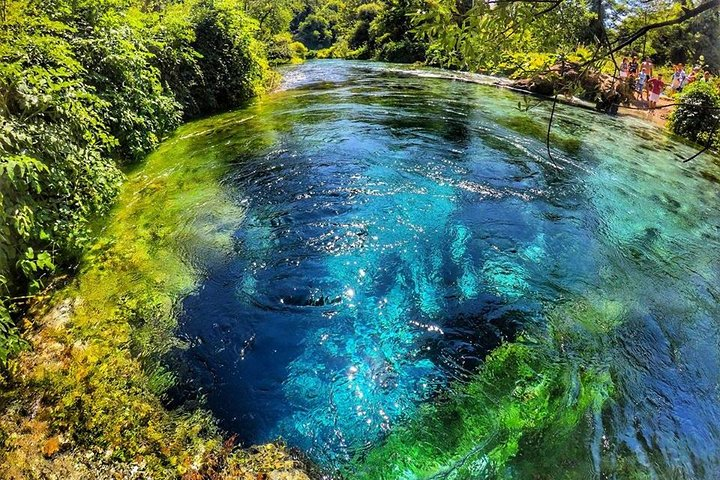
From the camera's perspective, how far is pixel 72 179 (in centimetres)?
609

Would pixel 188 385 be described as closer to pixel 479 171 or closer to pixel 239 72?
pixel 479 171

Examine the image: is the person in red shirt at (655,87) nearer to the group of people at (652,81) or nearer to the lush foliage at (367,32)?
the group of people at (652,81)

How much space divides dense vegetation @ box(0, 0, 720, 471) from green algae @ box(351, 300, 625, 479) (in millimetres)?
82

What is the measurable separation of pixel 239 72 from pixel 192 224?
10.8m

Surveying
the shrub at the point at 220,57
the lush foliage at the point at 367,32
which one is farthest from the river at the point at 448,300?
the lush foliage at the point at 367,32

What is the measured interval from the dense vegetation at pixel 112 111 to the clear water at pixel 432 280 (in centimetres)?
46

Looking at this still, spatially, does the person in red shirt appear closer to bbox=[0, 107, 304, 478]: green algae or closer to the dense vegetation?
the dense vegetation

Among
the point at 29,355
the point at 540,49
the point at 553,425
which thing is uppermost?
the point at 540,49

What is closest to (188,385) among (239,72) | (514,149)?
(514,149)

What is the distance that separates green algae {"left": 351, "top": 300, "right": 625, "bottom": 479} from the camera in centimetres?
334

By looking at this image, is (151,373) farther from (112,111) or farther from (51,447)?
(112,111)

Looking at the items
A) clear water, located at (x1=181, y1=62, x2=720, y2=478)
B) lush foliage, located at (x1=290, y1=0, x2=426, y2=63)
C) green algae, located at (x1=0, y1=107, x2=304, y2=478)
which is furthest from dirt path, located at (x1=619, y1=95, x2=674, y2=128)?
green algae, located at (x1=0, y1=107, x2=304, y2=478)

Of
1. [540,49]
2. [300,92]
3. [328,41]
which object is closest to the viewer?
[540,49]

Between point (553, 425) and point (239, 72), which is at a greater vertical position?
point (239, 72)
